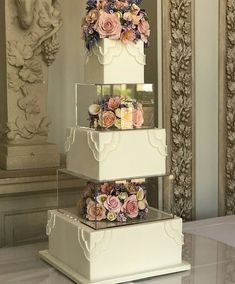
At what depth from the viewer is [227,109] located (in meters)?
2.94

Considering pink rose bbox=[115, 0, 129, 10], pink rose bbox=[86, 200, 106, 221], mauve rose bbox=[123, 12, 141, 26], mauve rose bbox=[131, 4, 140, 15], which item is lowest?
pink rose bbox=[86, 200, 106, 221]

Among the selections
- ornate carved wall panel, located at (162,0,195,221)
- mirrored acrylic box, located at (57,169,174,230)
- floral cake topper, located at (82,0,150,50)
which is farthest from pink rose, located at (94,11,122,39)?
ornate carved wall panel, located at (162,0,195,221)

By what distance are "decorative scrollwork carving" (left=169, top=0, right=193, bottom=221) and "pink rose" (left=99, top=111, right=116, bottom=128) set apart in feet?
3.36

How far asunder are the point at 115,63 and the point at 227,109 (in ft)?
4.20

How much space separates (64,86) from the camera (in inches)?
118

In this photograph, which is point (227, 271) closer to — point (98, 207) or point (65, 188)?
point (98, 207)

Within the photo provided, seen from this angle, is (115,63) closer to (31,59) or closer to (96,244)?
(96,244)

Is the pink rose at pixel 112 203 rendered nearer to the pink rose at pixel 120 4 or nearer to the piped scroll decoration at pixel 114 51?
the piped scroll decoration at pixel 114 51

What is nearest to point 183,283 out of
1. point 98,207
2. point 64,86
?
point 98,207

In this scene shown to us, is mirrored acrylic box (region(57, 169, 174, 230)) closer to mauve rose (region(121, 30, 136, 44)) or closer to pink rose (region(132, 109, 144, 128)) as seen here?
pink rose (region(132, 109, 144, 128))

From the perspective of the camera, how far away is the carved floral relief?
252 centimetres

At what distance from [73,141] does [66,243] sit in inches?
12.6

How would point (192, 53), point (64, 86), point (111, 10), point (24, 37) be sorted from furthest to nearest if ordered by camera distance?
point (64, 86)
point (192, 53)
point (24, 37)
point (111, 10)

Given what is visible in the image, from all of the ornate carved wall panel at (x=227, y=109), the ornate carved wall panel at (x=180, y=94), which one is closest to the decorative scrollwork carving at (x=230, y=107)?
the ornate carved wall panel at (x=227, y=109)
